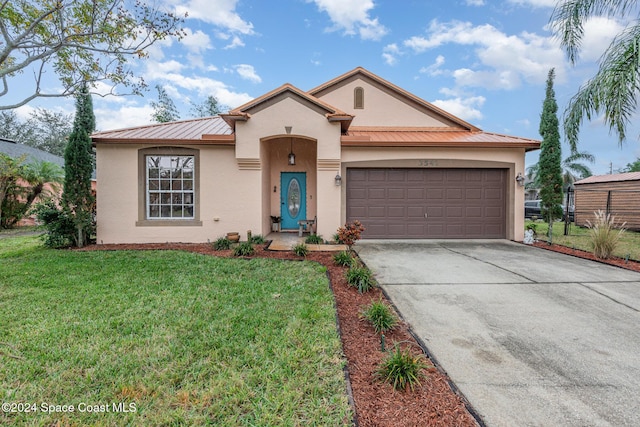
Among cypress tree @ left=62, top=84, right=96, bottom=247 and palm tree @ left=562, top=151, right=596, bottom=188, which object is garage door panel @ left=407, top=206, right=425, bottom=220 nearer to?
cypress tree @ left=62, top=84, right=96, bottom=247

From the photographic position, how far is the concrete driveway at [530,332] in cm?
239

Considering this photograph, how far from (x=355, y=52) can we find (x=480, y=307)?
45.2 ft

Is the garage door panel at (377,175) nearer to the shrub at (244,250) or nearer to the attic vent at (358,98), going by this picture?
the attic vent at (358,98)

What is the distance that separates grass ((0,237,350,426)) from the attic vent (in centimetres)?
880

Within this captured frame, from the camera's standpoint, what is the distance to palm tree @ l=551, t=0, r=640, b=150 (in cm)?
648

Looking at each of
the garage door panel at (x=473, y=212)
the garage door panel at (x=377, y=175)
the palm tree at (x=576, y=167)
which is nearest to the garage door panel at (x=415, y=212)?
the garage door panel at (x=377, y=175)

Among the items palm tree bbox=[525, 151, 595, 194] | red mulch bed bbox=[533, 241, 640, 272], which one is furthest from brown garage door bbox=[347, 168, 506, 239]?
palm tree bbox=[525, 151, 595, 194]

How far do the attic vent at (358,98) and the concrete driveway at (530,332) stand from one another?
763 cm

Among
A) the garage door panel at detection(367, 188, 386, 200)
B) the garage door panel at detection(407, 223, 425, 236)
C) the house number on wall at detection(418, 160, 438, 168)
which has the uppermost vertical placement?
the house number on wall at detection(418, 160, 438, 168)

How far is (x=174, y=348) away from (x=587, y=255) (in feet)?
33.3

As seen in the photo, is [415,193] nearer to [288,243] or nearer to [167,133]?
[288,243]

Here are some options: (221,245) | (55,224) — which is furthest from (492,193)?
(55,224)

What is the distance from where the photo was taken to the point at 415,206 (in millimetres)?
10352

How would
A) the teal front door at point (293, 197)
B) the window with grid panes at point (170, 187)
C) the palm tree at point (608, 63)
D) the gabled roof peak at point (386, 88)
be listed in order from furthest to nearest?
the gabled roof peak at point (386, 88) < the teal front door at point (293, 197) < the window with grid panes at point (170, 187) < the palm tree at point (608, 63)
